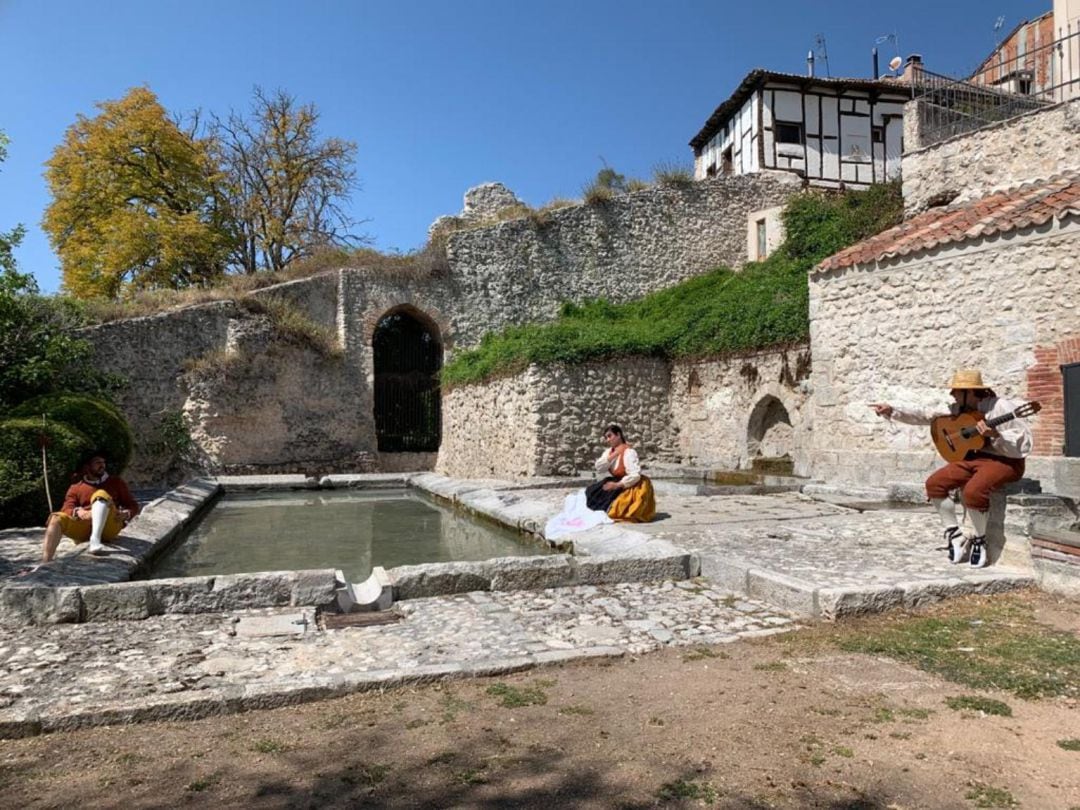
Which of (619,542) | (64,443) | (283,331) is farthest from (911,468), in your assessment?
(283,331)

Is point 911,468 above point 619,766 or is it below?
above

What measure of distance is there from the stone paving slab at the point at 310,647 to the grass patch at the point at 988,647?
683 mm

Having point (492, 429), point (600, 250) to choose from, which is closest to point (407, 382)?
point (492, 429)

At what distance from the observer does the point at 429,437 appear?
22797mm

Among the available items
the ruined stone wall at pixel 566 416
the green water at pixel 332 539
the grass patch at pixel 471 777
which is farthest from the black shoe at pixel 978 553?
the ruined stone wall at pixel 566 416

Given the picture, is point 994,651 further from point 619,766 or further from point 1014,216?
point 1014,216

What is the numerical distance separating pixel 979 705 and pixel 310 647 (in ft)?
11.6

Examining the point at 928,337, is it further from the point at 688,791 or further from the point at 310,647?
the point at 688,791

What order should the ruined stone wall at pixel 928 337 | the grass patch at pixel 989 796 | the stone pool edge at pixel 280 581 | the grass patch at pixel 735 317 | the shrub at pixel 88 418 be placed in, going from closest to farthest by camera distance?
the grass patch at pixel 989 796
the stone pool edge at pixel 280 581
the ruined stone wall at pixel 928 337
the shrub at pixel 88 418
the grass patch at pixel 735 317

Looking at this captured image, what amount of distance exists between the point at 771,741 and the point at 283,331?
1937cm

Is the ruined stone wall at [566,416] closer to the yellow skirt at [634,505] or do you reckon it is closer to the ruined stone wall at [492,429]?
the ruined stone wall at [492,429]

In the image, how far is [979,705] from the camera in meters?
3.31

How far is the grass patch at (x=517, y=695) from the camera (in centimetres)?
362

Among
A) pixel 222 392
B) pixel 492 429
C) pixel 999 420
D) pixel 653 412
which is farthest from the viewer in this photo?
pixel 222 392
